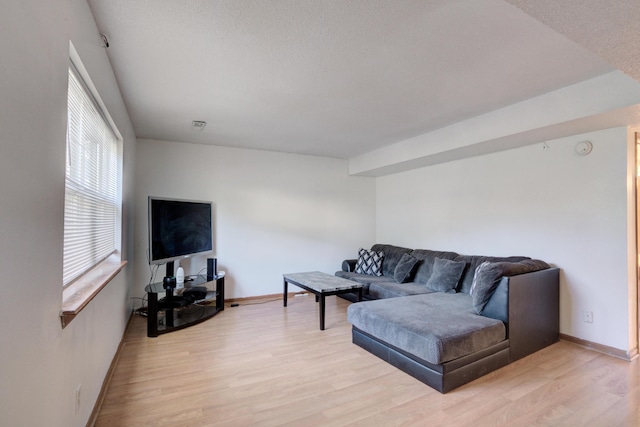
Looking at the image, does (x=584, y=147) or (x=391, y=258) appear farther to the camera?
(x=391, y=258)

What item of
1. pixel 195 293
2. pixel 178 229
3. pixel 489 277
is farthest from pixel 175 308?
pixel 489 277

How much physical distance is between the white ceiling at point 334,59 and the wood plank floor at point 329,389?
2.26 meters

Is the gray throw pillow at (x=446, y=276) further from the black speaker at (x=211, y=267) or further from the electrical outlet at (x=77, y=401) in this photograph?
the electrical outlet at (x=77, y=401)

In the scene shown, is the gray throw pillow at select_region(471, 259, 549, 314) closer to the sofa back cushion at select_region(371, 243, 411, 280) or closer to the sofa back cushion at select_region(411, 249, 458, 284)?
the sofa back cushion at select_region(411, 249, 458, 284)

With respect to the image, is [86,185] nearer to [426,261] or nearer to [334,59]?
[334,59]

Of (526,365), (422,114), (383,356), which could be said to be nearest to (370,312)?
(383,356)

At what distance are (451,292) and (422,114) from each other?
2.15 m

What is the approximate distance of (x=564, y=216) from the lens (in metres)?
3.19

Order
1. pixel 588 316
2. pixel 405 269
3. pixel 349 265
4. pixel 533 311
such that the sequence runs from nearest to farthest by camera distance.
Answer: pixel 533 311, pixel 588 316, pixel 405 269, pixel 349 265

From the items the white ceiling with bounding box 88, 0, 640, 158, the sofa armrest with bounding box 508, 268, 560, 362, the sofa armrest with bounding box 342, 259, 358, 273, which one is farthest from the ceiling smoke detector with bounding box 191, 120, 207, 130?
the sofa armrest with bounding box 508, 268, 560, 362

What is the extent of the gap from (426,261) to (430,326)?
2.12m

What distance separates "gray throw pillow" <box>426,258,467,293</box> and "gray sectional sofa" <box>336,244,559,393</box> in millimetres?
161

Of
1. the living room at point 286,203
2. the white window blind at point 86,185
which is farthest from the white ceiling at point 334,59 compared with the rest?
the white window blind at point 86,185

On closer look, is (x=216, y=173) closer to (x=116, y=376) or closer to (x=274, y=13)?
(x=116, y=376)
